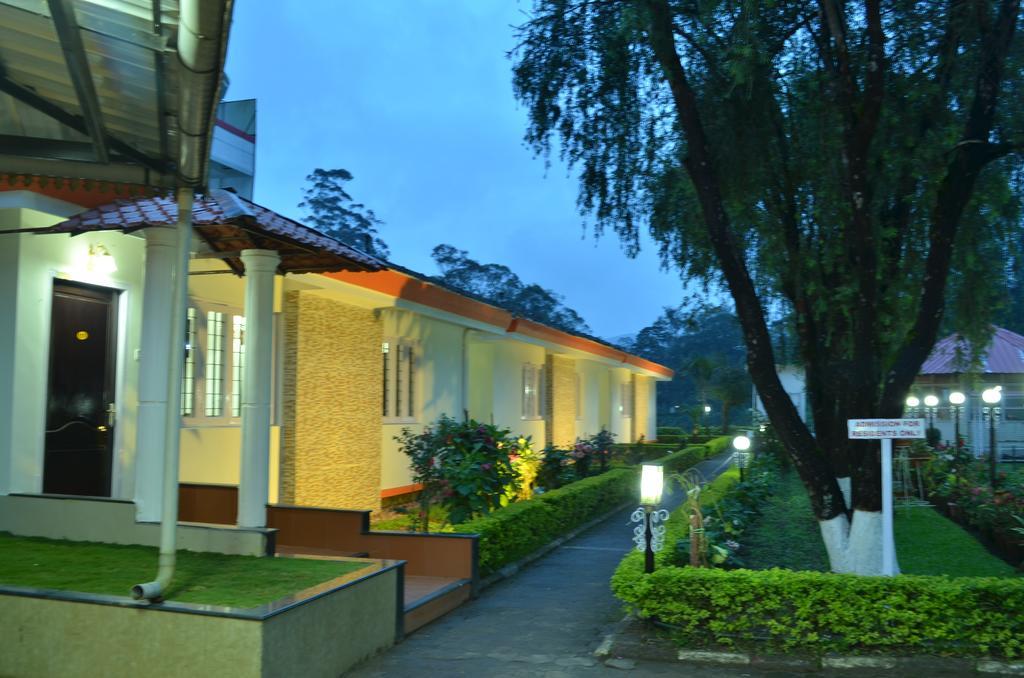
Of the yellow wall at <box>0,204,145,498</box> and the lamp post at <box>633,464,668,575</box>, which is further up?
the yellow wall at <box>0,204,145,498</box>

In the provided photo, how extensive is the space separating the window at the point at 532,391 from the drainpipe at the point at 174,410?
14.7m

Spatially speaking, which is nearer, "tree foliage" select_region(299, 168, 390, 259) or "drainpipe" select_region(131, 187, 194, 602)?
"drainpipe" select_region(131, 187, 194, 602)

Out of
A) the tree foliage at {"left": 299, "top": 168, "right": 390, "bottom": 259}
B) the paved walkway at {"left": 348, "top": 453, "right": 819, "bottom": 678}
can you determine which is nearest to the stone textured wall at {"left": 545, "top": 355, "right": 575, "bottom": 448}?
the paved walkway at {"left": 348, "top": 453, "right": 819, "bottom": 678}

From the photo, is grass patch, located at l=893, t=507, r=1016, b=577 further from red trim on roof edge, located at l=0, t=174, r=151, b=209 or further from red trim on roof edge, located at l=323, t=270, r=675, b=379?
red trim on roof edge, located at l=0, t=174, r=151, b=209

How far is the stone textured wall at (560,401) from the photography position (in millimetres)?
21766

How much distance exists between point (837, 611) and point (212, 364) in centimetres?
734

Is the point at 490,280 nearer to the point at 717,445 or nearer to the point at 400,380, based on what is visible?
the point at 717,445

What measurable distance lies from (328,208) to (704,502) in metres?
50.2

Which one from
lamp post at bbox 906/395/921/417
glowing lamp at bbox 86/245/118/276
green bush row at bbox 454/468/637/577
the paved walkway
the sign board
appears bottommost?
the paved walkway

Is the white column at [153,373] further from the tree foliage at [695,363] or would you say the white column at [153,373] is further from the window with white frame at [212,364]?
the tree foliage at [695,363]

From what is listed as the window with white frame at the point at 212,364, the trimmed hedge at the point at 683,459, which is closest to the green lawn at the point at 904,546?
the window with white frame at the point at 212,364

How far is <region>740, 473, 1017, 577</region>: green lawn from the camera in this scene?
9.38m

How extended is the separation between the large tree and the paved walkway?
8.13 ft

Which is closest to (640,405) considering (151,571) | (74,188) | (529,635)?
(529,635)
